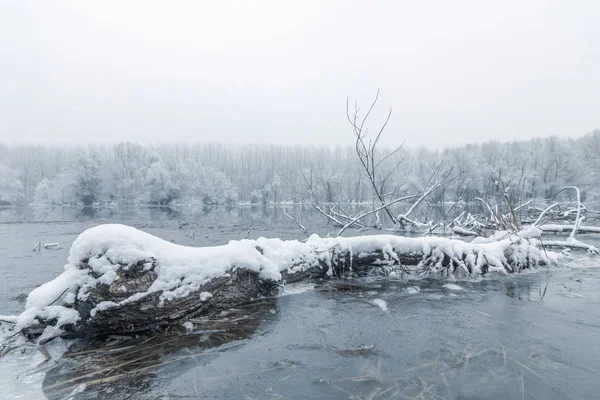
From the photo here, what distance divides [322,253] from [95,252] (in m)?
3.72

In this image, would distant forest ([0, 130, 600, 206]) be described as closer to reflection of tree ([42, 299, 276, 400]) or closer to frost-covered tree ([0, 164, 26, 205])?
frost-covered tree ([0, 164, 26, 205])

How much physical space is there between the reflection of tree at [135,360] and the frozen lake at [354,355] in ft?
0.04

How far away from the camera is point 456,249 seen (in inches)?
247

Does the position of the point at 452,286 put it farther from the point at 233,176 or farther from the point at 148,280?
the point at 233,176

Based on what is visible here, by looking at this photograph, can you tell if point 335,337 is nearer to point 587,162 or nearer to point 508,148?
point 587,162

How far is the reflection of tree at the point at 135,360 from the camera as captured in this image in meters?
2.73

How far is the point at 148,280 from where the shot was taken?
12.6 ft

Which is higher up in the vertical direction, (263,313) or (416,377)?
(416,377)

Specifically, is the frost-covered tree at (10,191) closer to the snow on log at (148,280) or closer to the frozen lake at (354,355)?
the frozen lake at (354,355)

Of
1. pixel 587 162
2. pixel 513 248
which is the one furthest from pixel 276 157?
pixel 513 248

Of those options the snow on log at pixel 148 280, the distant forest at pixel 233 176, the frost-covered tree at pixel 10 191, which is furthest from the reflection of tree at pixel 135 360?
the frost-covered tree at pixel 10 191

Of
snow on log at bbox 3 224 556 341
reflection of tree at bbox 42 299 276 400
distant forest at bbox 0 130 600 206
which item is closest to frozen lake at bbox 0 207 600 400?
reflection of tree at bbox 42 299 276 400

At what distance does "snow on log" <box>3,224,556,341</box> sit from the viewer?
3.55 metres

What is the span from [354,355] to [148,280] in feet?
8.36
